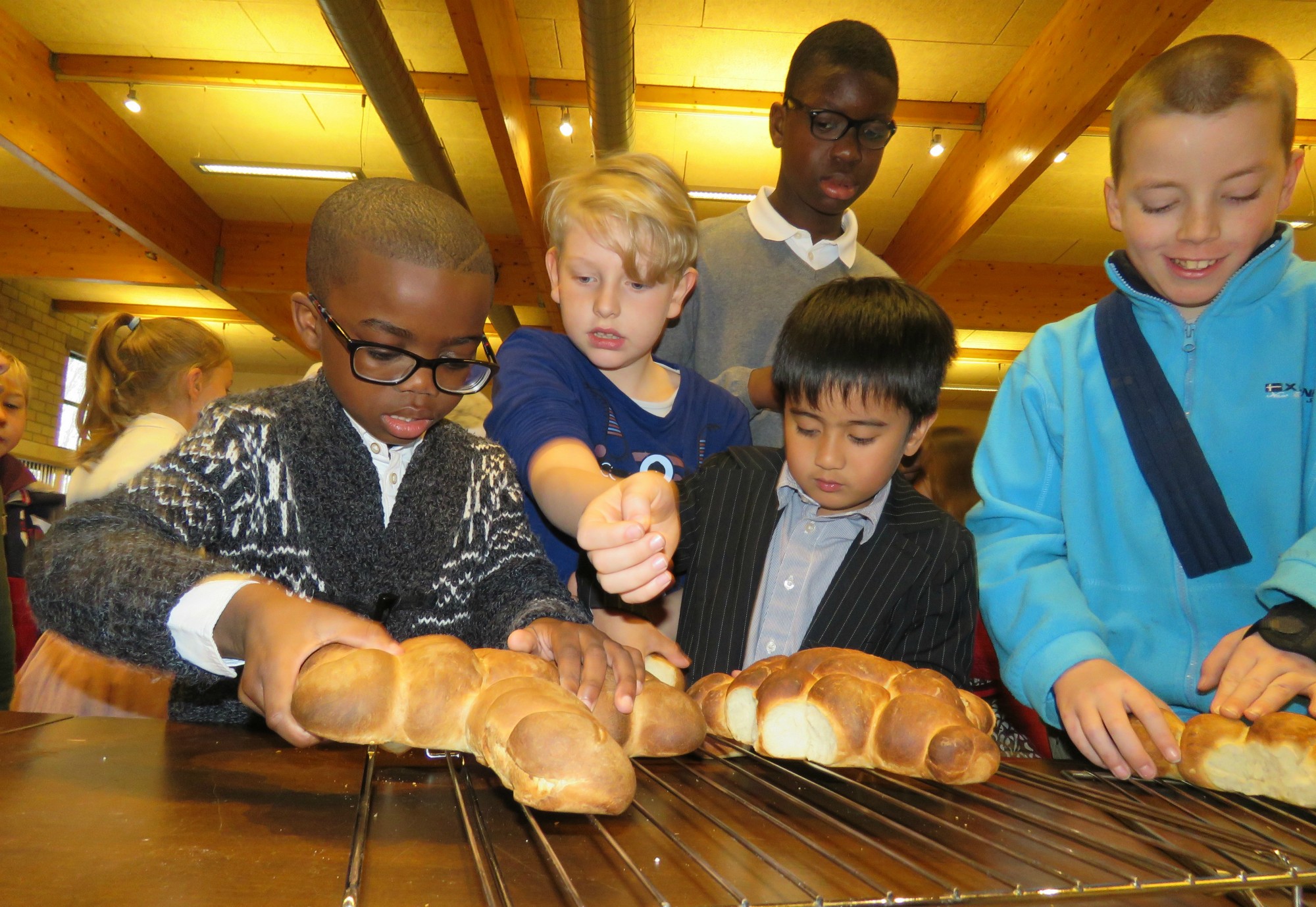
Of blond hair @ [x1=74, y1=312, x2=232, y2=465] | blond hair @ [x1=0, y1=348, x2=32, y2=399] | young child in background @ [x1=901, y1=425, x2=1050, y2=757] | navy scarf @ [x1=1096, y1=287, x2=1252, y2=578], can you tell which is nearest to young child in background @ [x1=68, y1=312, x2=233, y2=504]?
blond hair @ [x1=74, y1=312, x2=232, y2=465]

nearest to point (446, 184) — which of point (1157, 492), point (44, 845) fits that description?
point (1157, 492)

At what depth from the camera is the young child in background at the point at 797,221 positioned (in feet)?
6.70

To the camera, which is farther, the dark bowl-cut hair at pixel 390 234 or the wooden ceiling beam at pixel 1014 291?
the wooden ceiling beam at pixel 1014 291

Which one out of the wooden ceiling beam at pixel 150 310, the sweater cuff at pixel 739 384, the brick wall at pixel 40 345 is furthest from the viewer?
the wooden ceiling beam at pixel 150 310

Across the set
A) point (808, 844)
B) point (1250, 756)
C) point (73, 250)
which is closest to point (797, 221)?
point (1250, 756)

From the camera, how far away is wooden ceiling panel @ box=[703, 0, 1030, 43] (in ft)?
15.8

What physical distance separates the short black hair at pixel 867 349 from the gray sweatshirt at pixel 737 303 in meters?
0.41

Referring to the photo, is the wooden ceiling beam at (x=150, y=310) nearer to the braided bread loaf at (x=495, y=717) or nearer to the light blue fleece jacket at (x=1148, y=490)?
the light blue fleece jacket at (x=1148, y=490)

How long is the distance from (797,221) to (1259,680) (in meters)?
1.42

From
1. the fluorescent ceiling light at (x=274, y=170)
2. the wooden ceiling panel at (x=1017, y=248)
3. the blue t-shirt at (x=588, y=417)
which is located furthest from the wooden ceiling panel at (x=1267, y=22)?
the fluorescent ceiling light at (x=274, y=170)

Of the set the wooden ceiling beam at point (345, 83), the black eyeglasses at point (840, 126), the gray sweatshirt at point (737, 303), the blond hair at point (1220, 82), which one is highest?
the wooden ceiling beam at point (345, 83)

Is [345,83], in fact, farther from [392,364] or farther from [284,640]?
[284,640]

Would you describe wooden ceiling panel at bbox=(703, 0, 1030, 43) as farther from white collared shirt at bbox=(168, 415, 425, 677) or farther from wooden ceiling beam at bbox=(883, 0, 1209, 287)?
white collared shirt at bbox=(168, 415, 425, 677)

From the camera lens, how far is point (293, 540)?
4.33ft
